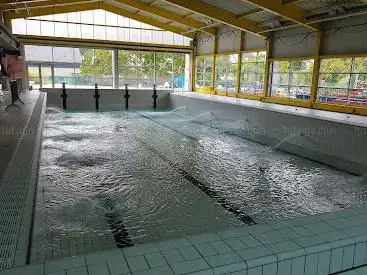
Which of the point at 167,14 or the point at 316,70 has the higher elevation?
the point at 167,14

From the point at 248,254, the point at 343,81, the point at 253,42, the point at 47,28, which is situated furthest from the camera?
the point at 47,28

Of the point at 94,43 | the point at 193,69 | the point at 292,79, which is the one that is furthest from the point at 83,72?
the point at 292,79

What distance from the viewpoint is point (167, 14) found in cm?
1373

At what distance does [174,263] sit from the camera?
1.21 m

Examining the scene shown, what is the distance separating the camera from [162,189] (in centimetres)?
419

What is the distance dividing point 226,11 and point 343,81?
4.79 metres

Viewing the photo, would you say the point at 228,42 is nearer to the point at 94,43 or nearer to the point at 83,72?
the point at 94,43

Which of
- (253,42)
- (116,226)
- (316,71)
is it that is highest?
(253,42)

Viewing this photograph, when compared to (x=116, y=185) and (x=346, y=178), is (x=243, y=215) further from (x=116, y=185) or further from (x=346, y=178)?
(x=346, y=178)

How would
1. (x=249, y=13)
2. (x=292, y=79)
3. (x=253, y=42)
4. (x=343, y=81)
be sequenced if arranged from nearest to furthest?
(x=343, y=81) < (x=249, y=13) < (x=292, y=79) < (x=253, y=42)

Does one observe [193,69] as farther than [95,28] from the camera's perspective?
Yes

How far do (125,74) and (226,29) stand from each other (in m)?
6.58

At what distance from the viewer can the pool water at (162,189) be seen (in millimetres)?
3061

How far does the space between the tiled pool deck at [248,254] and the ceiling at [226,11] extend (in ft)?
22.2
